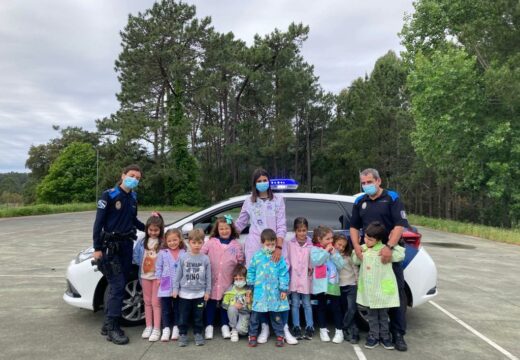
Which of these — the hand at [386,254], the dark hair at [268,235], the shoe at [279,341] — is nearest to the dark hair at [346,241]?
the hand at [386,254]

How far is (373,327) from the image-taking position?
166 inches

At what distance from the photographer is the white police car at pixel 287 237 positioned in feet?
15.2

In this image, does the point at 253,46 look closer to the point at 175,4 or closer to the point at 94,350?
the point at 175,4

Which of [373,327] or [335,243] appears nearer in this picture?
[373,327]

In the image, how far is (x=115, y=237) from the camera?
426cm

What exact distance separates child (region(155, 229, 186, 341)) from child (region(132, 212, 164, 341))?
9 cm

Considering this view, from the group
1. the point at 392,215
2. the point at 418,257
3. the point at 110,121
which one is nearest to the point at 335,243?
the point at 392,215

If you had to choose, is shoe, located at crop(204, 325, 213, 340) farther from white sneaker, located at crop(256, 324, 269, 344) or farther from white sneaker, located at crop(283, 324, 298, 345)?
white sneaker, located at crop(283, 324, 298, 345)

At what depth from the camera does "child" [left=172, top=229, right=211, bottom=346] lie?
421cm

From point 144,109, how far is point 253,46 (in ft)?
44.7

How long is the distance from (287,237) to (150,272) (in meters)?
1.65

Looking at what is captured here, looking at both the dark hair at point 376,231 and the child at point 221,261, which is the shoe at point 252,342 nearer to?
the child at point 221,261

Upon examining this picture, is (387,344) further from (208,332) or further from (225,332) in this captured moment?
(208,332)

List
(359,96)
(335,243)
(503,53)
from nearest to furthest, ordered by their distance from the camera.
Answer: (335,243) < (503,53) < (359,96)
